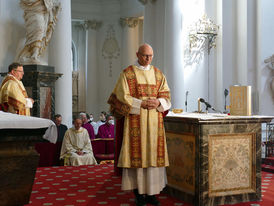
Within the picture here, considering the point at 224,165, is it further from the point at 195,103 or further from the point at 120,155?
the point at 195,103

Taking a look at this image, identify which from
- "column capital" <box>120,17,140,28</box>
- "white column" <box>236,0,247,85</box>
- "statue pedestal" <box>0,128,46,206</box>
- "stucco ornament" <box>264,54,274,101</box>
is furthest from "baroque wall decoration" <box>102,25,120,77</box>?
"statue pedestal" <box>0,128,46,206</box>

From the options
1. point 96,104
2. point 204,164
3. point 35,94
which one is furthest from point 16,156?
point 96,104

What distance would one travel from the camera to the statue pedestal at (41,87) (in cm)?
1018

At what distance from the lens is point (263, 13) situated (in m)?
11.9

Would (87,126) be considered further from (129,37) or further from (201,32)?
(129,37)

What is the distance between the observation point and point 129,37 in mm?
18031

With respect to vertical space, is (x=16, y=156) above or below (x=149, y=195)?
above

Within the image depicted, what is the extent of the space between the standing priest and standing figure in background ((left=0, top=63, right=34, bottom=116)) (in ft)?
6.90

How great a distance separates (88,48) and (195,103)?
7609mm

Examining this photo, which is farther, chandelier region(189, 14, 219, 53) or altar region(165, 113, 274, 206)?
chandelier region(189, 14, 219, 53)

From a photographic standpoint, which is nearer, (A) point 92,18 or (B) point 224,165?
(B) point 224,165

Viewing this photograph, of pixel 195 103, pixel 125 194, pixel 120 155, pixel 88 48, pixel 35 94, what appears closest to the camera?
pixel 120 155

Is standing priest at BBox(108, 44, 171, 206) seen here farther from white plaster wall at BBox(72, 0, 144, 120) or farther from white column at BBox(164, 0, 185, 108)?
white plaster wall at BBox(72, 0, 144, 120)

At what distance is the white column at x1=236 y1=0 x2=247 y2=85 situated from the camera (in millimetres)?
12727
